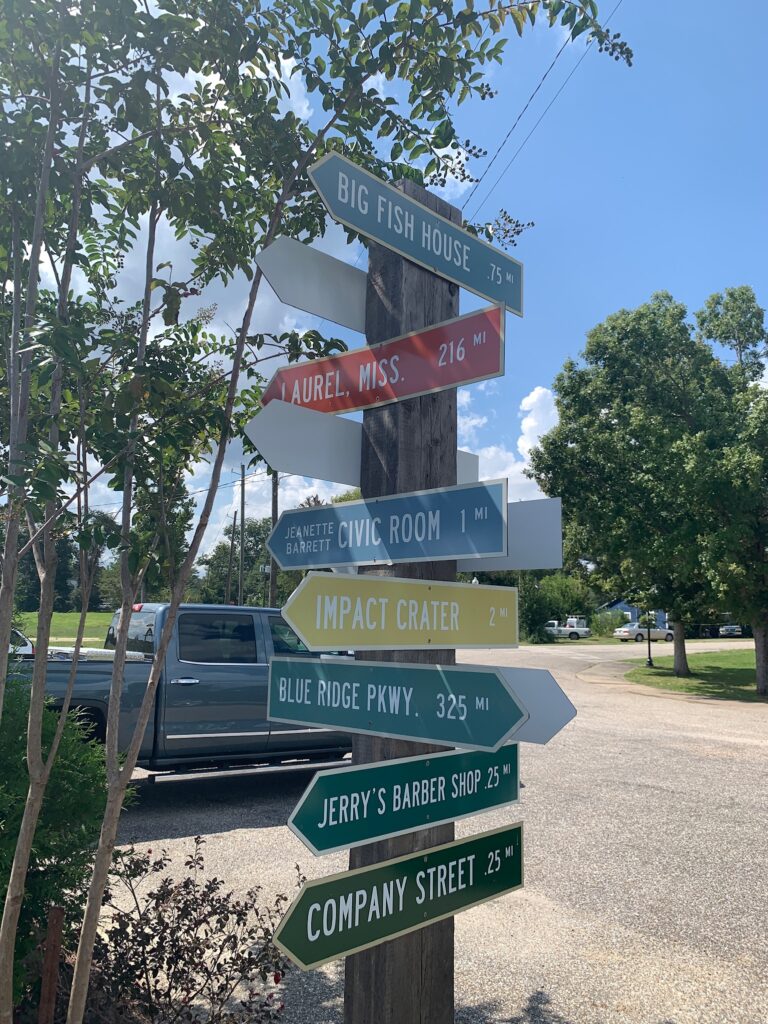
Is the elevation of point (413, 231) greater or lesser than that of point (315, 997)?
greater

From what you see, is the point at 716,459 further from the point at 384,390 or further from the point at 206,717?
the point at 384,390

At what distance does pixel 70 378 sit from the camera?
3.17 metres

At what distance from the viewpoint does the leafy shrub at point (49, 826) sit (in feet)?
9.88

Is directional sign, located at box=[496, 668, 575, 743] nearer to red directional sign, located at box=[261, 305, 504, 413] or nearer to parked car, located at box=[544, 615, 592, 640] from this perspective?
red directional sign, located at box=[261, 305, 504, 413]

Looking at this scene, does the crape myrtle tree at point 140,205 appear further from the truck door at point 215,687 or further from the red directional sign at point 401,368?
the truck door at point 215,687

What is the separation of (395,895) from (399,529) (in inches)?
42.2

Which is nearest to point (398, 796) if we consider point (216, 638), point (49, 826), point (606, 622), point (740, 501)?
point (49, 826)

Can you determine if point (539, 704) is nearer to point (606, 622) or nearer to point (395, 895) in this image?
point (395, 895)

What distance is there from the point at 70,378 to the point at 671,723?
46.6 feet

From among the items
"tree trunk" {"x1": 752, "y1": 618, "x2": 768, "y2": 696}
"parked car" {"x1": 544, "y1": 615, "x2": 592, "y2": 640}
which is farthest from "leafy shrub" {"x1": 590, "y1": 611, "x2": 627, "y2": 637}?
"tree trunk" {"x1": 752, "y1": 618, "x2": 768, "y2": 696}

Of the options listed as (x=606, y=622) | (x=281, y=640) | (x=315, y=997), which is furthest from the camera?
(x=606, y=622)

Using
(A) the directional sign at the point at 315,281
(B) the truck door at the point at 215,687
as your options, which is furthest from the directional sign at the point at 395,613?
(B) the truck door at the point at 215,687

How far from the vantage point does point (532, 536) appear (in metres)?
2.53

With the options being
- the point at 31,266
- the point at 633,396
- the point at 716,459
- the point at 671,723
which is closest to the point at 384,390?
the point at 31,266
